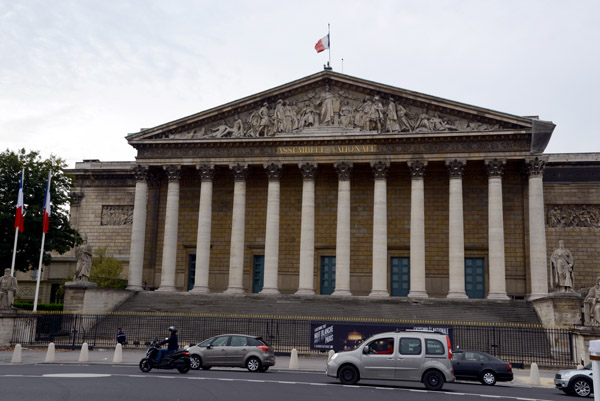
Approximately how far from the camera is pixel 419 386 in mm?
18812

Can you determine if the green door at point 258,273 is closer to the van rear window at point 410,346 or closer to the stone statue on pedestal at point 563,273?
the stone statue on pedestal at point 563,273

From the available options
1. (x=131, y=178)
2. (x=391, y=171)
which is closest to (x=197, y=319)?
(x=391, y=171)

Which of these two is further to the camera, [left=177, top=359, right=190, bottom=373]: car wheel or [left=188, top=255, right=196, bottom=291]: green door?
→ [left=188, top=255, right=196, bottom=291]: green door

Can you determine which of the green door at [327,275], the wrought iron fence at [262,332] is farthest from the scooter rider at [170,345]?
the green door at [327,275]

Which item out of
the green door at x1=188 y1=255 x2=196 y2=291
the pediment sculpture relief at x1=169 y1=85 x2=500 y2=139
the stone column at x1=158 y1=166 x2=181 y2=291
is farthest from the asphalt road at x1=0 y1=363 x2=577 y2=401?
the green door at x1=188 y1=255 x2=196 y2=291

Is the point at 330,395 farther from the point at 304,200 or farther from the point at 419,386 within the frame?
the point at 304,200

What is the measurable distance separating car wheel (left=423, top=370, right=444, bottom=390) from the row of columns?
20571 millimetres

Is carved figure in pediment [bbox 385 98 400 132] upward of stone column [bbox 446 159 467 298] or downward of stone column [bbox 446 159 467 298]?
upward

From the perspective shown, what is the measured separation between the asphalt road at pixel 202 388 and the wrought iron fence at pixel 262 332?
8078 millimetres

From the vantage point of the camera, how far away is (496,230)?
38.3 m

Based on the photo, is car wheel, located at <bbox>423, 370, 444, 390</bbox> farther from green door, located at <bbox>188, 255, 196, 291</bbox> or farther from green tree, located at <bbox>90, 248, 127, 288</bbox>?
green tree, located at <bbox>90, 248, 127, 288</bbox>

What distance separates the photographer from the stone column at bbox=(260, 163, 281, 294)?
40531 mm

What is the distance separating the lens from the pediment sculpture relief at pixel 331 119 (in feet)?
132

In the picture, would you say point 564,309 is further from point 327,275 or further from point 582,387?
point 327,275
